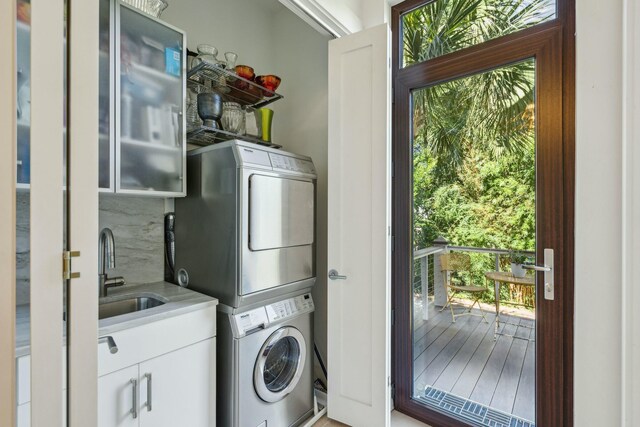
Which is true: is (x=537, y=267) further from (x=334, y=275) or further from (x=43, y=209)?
(x=43, y=209)

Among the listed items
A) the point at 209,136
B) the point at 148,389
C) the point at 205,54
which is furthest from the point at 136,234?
the point at 205,54

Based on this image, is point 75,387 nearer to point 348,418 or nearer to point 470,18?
point 348,418

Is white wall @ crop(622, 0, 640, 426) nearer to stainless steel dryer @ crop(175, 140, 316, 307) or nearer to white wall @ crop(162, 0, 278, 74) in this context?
stainless steel dryer @ crop(175, 140, 316, 307)

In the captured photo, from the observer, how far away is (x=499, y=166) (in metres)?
1.70

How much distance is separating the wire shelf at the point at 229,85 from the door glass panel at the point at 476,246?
1075 millimetres

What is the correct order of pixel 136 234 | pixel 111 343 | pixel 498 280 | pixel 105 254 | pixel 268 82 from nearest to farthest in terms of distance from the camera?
pixel 111 343
pixel 105 254
pixel 498 280
pixel 136 234
pixel 268 82

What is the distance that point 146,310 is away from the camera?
136cm

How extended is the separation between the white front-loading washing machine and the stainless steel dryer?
0.33 feet

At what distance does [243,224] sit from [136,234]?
29.4 inches

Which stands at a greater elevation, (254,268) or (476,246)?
(476,246)

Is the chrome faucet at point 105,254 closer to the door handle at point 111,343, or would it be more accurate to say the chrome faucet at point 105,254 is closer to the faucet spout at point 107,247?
the faucet spout at point 107,247

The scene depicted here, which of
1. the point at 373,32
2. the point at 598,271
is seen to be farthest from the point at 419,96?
the point at 598,271

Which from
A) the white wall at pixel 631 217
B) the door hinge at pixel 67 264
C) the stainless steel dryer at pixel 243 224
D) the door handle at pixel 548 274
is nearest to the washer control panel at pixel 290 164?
the stainless steel dryer at pixel 243 224

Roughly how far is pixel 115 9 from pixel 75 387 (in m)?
1.55
